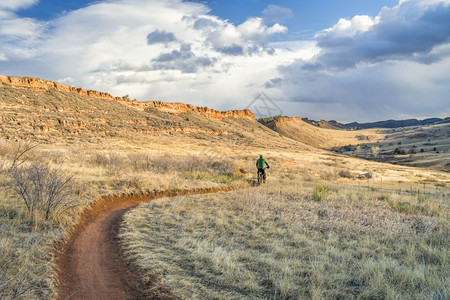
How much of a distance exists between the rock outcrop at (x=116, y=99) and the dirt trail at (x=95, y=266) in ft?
155

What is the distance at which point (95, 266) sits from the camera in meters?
5.42

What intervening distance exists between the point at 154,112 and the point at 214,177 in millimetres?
45984

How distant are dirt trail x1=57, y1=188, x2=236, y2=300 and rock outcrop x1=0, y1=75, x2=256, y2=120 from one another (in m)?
47.4

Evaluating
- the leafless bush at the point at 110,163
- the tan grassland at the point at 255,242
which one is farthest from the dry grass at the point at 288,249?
the leafless bush at the point at 110,163

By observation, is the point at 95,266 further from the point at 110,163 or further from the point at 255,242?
A: the point at 110,163

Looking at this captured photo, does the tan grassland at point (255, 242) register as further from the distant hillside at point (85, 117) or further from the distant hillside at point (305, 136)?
the distant hillside at point (305, 136)

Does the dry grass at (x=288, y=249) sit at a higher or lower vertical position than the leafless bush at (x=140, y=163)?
lower

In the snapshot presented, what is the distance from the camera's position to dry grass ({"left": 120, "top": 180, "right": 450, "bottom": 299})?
4629 mm

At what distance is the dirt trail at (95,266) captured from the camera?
179 inches

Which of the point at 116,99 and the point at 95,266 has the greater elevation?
the point at 116,99

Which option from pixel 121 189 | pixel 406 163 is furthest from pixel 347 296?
pixel 406 163

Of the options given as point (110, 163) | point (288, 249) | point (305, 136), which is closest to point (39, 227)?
point (288, 249)

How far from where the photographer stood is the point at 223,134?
60.2 metres

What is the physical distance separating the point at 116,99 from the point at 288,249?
58251mm
